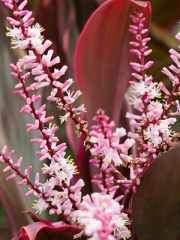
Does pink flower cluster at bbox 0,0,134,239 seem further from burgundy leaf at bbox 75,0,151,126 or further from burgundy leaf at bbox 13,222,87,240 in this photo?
burgundy leaf at bbox 75,0,151,126

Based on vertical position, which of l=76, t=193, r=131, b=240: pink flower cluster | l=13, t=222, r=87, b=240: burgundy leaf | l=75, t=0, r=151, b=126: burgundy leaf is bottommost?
l=13, t=222, r=87, b=240: burgundy leaf

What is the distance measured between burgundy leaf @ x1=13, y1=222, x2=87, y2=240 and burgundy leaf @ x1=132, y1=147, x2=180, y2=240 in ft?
0.24

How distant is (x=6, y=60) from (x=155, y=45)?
588mm

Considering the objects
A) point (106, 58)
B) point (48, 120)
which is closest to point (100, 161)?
point (48, 120)

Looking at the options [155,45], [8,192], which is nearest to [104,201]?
[8,192]

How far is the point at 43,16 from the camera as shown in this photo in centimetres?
69

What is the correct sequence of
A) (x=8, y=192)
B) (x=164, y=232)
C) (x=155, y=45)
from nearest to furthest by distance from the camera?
(x=164, y=232) → (x=8, y=192) → (x=155, y=45)

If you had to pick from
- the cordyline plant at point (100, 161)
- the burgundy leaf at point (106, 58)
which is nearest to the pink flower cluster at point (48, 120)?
the cordyline plant at point (100, 161)

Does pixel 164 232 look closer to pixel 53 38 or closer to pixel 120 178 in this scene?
pixel 120 178

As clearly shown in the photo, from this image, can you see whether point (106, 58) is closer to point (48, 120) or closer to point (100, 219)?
point (48, 120)

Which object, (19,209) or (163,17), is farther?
(163,17)

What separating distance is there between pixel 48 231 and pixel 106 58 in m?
0.28

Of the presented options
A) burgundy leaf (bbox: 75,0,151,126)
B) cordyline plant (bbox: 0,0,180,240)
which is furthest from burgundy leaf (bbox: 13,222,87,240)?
burgundy leaf (bbox: 75,0,151,126)

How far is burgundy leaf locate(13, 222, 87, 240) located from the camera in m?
0.26
